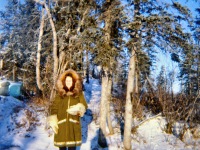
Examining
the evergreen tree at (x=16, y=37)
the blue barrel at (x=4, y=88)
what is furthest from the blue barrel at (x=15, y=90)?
the evergreen tree at (x=16, y=37)

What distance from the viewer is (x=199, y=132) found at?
12.0m

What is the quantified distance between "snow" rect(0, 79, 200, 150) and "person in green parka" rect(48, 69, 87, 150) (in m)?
4.90

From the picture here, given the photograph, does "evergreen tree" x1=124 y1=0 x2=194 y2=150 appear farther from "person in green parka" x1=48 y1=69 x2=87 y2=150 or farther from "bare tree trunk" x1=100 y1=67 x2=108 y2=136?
"person in green parka" x1=48 y1=69 x2=87 y2=150

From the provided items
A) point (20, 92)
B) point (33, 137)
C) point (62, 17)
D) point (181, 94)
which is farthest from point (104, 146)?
point (20, 92)

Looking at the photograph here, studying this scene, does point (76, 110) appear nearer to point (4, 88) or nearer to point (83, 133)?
point (83, 133)

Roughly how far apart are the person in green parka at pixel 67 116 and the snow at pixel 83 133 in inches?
193

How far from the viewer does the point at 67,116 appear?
4.52 metres

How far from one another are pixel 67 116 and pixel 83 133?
793cm

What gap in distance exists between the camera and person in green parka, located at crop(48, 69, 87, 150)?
4.47m

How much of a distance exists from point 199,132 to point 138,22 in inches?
280

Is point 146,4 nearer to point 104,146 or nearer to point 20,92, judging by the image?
point 104,146

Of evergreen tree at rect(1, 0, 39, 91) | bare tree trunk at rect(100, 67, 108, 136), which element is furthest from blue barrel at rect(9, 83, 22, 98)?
bare tree trunk at rect(100, 67, 108, 136)

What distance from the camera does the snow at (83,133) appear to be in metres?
9.82

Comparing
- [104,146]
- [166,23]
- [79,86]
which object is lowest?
[104,146]
